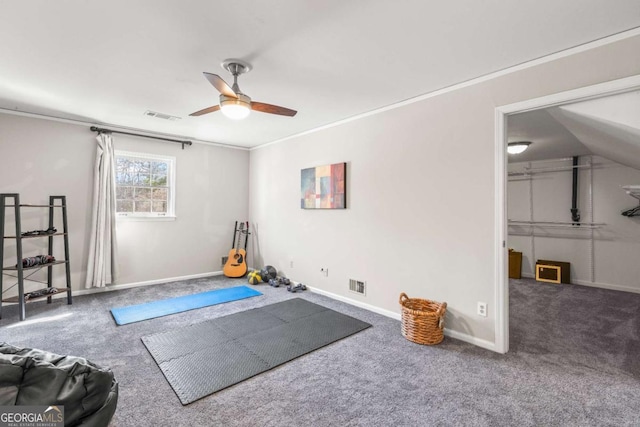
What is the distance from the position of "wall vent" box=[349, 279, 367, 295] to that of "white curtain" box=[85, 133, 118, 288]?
11.4 ft

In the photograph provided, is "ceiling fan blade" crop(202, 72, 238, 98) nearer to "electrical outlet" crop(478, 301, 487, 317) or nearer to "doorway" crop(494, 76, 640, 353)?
"doorway" crop(494, 76, 640, 353)

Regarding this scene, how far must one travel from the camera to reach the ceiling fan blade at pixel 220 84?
207cm

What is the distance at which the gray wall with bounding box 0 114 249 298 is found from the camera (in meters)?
3.91

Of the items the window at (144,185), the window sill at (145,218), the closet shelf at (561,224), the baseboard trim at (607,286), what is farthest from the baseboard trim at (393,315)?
the closet shelf at (561,224)

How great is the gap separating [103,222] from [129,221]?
1.39 ft

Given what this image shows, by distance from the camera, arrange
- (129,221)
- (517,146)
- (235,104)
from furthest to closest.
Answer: (129,221) < (517,146) < (235,104)

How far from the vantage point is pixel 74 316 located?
3467 millimetres

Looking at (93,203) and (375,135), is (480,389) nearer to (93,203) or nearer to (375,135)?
(375,135)

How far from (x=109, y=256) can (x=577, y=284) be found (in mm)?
7718

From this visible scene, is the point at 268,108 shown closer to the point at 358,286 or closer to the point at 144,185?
the point at 358,286

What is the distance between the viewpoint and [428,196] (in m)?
3.19

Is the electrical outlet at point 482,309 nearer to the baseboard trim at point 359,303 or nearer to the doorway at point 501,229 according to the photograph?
the doorway at point 501,229

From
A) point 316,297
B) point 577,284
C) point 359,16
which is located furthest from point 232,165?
point 577,284

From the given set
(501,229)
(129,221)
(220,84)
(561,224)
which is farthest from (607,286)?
(129,221)
